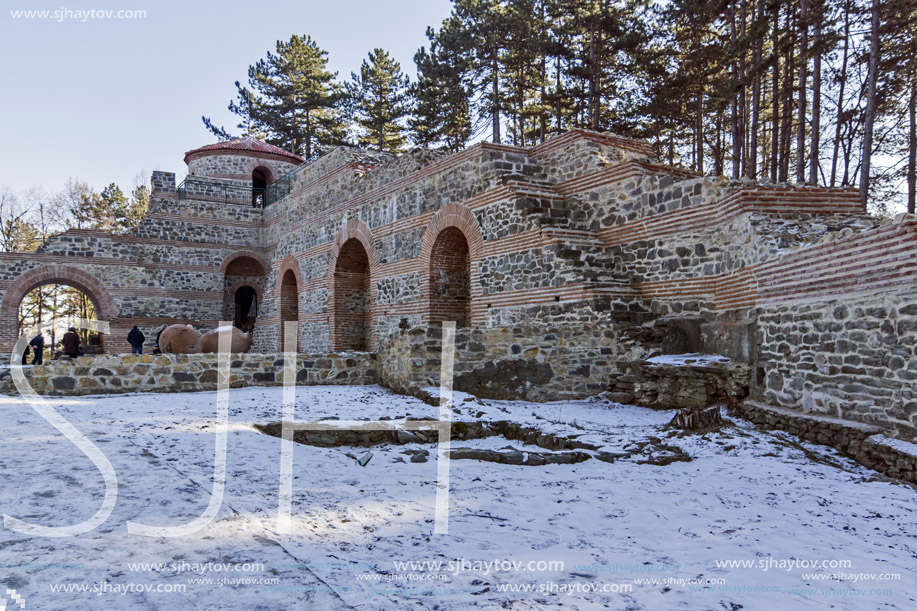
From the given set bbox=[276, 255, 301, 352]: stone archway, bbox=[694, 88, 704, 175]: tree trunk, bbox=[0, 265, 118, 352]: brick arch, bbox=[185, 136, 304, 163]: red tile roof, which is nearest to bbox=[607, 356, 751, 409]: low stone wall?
bbox=[276, 255, 301, 352]: stone archway

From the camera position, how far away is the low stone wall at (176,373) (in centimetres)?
923

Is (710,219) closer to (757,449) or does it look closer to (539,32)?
(757,449)

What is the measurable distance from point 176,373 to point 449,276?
5.80 m

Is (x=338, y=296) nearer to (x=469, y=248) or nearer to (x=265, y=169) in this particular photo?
(x=469, y=248)

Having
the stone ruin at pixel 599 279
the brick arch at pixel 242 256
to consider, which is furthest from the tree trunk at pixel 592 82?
the brick arch at pixel 242 256

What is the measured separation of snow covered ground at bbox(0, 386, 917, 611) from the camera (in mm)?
2750

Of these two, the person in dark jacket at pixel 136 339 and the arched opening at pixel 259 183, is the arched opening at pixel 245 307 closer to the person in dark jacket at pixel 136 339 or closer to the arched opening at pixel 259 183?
the arched opening at pixel 259 183

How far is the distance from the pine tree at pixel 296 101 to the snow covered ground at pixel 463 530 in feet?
101

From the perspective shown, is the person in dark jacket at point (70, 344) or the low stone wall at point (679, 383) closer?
the low stone wall at point (679, 383)

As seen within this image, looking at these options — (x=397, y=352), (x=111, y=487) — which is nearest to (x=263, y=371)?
(x=397, y=352)

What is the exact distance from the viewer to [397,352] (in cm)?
1057

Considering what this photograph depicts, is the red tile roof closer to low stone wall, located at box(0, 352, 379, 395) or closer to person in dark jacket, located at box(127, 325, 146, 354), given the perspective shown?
person in dark jacket, located at box(127, 325, 146, 354)

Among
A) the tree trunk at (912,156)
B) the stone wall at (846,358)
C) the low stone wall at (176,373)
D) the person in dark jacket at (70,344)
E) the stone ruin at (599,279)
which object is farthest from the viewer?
the person in dark jacket at (70,344)

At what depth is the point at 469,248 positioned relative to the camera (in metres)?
12.1
